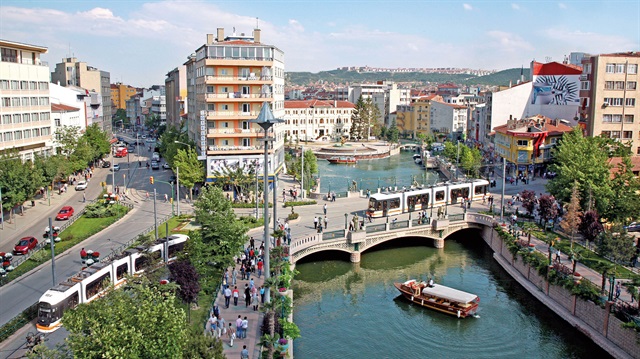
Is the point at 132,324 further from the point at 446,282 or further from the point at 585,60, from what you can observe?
the point at 585,60

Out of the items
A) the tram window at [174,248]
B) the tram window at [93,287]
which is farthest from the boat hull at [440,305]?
the tram window at [93,287]

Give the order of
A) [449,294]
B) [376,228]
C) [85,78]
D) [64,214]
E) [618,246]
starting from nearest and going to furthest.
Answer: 1. [449,294]
2. [618,246]
3. [376,228]
4. [64,214]
5. [85,78]

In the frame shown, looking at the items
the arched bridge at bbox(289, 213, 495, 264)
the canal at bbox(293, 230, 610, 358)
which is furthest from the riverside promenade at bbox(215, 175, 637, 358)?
the canal at bbox(293, 230, 610, 358)

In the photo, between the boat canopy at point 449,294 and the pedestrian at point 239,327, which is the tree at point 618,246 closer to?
the boat canopy at point 449,294

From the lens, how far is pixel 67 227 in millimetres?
45281

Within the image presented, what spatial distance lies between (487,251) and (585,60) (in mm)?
33388

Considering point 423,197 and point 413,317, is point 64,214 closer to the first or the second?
point 423,197

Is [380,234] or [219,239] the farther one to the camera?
[380,234]

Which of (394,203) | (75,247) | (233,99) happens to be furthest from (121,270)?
(233,99)

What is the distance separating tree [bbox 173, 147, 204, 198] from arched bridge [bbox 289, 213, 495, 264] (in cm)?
1859

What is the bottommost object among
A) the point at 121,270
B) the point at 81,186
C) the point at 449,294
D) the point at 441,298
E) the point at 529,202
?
the point at 441,298

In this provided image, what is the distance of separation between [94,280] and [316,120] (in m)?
108

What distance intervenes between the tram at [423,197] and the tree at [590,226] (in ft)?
47.3

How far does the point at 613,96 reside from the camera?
65.1 meters
